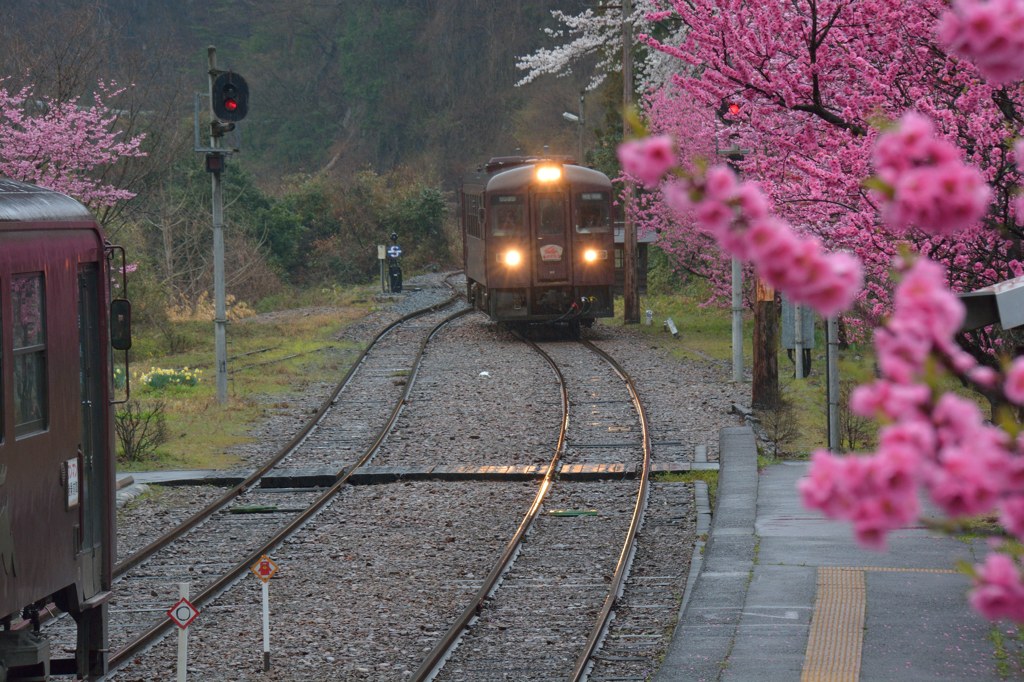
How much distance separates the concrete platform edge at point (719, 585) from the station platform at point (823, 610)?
1 cm

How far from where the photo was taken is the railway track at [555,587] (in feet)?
24.5

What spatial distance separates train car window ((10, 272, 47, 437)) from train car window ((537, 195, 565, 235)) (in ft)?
57.3

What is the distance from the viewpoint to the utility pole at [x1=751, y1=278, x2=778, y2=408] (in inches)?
626

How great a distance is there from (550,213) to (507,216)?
846 millimetres

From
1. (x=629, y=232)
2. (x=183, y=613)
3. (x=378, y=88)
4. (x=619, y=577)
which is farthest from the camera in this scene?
(x=378, y=88)

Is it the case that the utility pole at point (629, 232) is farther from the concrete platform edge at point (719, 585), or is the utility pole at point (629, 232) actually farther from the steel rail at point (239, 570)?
the concrete platform edge at point (719, 585)

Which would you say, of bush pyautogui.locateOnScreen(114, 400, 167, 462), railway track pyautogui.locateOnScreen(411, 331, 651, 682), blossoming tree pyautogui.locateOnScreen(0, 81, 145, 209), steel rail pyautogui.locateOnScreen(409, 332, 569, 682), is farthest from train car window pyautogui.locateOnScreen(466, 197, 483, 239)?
steel rail pyautogui.locateOnScreen(409, 332, 569, 682)

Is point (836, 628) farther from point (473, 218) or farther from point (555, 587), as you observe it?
point (473, 218)

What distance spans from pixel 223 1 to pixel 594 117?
23.4m

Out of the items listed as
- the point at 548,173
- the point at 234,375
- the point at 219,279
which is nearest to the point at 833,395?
the point at 219,279

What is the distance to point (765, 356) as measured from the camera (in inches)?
626

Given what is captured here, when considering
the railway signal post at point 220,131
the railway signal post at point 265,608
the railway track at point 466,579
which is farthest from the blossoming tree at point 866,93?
the railway signal post at point 220,131

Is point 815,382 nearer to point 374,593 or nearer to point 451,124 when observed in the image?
point 374,593

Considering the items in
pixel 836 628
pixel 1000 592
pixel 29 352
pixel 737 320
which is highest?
pixel 29 352
